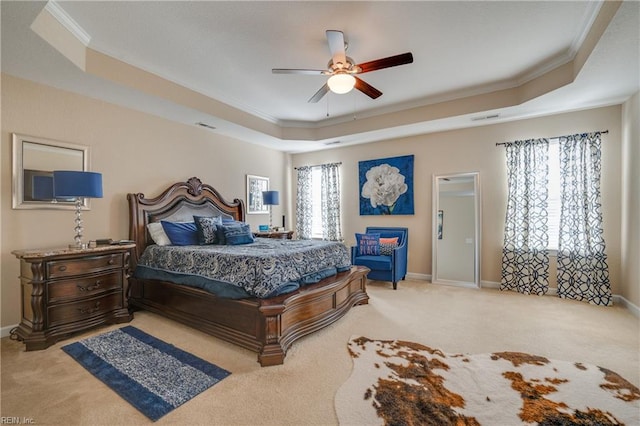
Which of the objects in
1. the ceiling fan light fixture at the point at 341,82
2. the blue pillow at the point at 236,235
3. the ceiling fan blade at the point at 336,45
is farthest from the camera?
the blue pillow at the point at 236,235

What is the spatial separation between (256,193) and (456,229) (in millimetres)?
3983

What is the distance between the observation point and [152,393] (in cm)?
200

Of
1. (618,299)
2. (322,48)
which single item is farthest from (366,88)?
(618,299)

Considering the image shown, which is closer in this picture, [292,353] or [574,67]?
[292,353]

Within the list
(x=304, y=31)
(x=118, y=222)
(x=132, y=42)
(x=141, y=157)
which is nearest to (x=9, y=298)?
(x=118, y=222)

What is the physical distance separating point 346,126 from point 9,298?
5.23 metres

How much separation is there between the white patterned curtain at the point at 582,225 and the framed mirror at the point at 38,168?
6675 mm

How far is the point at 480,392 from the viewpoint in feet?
6.50

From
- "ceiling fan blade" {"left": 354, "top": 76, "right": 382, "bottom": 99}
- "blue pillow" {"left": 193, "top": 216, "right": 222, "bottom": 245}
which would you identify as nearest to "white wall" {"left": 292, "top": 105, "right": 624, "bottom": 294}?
"ceiling fan blade" {"left": 354, "top": 76, "right": 382, "bottom": 99}

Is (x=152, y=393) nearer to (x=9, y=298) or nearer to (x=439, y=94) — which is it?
(x=9, y=298)

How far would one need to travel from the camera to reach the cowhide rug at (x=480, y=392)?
1.74 metres

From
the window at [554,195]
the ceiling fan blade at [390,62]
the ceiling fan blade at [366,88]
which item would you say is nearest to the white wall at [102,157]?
the ceiling fan blade at [366,88]

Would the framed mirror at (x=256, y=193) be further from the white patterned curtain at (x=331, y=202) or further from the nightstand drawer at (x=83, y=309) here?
the nightstand drawer at (x=83, y=309)

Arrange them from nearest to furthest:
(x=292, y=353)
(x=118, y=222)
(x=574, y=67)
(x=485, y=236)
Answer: (x=292, y=353) < (x=574, y=67) < (x=118, y=222) < (x=485, y=236)
